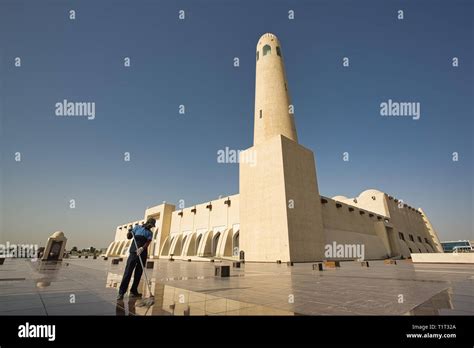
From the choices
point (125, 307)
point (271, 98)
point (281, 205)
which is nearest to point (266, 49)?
point (271, 98)

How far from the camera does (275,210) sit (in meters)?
22.6

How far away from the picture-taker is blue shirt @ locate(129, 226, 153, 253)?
17.2 feet

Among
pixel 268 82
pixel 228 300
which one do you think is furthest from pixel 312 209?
pixel 228 300

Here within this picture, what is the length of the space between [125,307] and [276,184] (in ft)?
65.0

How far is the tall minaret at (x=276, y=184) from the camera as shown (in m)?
22.2

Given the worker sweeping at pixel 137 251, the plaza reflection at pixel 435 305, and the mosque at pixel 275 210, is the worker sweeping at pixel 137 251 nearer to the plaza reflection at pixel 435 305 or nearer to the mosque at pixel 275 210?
the plaza reflection at pixel 435 305

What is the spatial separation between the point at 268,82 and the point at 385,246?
32541 mm

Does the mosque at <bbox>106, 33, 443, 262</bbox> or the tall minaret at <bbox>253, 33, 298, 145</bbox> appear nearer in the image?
the mosque at <bbox>106, 33, 443, 262</bbox>

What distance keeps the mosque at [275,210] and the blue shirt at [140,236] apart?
17267mm

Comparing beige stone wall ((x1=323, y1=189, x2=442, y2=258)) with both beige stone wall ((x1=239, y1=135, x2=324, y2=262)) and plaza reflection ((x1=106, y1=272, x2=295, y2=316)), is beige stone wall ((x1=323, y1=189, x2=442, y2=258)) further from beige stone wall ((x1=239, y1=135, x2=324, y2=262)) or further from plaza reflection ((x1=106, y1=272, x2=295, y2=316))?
plaza reflection ((x1=106, y1=272, x2=295, y2=316))

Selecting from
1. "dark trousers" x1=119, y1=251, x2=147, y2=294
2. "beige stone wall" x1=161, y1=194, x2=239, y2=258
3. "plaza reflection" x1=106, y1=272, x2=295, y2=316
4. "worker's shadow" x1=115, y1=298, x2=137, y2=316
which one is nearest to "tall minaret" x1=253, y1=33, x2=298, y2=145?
"beige stone wall" x1=161, y1=194, x2=239, y2=258

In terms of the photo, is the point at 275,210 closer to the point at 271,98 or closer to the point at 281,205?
the point at 281,205

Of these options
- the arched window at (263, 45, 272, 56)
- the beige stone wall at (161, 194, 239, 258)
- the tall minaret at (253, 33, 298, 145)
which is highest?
the arched window at (263, 45, 272, 56)

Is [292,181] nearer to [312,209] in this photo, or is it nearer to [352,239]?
[312,209]
